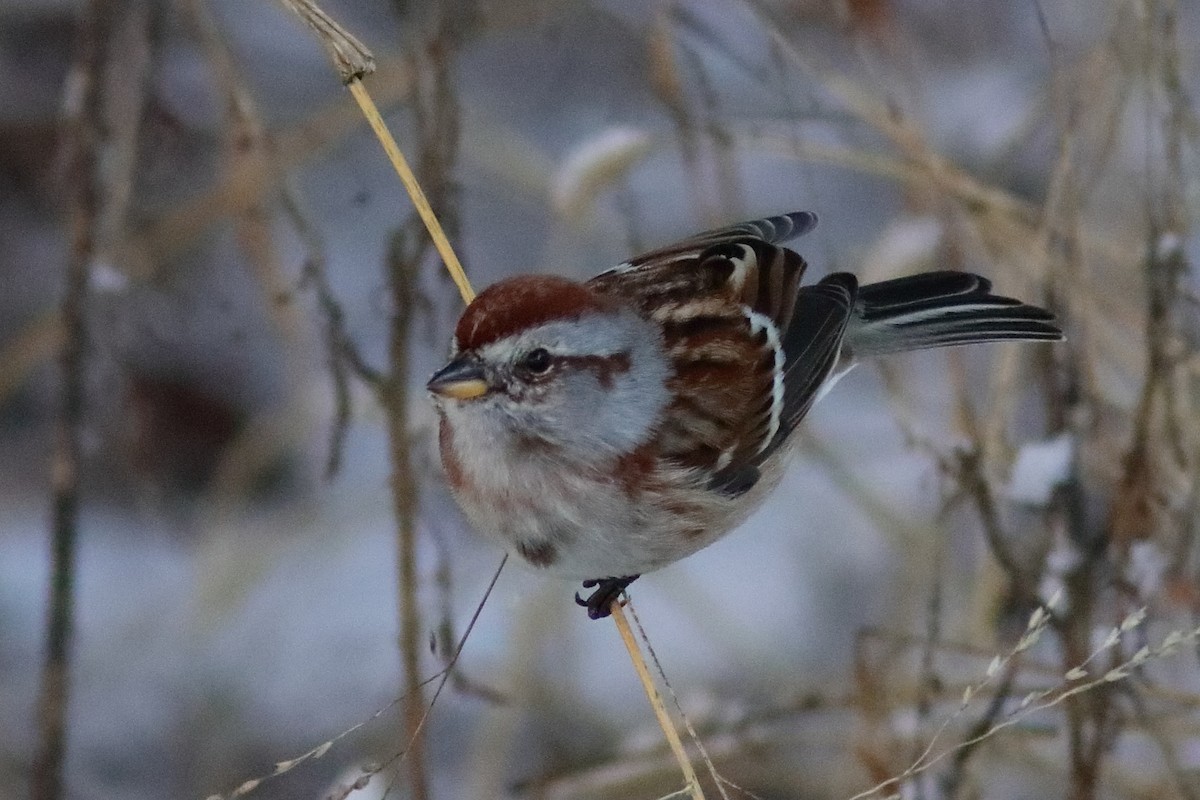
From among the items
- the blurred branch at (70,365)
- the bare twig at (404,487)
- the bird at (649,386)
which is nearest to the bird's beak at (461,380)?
the bird at (649,386)

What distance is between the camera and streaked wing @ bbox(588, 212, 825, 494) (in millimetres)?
2146

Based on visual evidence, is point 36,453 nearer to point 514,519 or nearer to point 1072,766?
point 514,519

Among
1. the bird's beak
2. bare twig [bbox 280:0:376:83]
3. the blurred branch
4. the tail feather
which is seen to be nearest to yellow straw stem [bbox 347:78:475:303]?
bare twig [bbox 280:0:376:83]

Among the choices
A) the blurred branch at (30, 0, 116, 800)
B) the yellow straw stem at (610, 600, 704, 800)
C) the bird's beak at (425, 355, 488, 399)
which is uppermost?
the blurred branch at (30, 0, 116, 800)

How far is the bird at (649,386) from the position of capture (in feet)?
6.15

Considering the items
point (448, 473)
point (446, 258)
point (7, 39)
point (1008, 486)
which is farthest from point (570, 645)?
point (7, 39)

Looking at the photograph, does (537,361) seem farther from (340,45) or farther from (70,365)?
(70,365)

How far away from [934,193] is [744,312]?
0.66 m

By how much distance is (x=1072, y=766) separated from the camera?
2342 millimetres

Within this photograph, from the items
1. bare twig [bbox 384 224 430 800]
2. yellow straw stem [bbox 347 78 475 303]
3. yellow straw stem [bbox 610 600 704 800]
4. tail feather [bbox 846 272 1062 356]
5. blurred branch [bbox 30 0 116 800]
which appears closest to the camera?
yellow straw stem [bbox 610 600 704 800]

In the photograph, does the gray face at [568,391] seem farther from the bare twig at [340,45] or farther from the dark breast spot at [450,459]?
the bare twig at [340,45]

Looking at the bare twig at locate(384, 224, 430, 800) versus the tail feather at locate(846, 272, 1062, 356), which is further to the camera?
the tail feather at locate(846, 272, 1062, 356)

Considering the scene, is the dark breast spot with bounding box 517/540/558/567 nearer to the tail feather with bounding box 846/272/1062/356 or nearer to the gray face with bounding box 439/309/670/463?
the gray face with bounding box 439/309/670/463

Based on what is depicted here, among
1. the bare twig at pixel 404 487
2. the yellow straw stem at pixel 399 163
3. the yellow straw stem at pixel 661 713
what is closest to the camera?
the yellow straw stem at pixel 661 713
